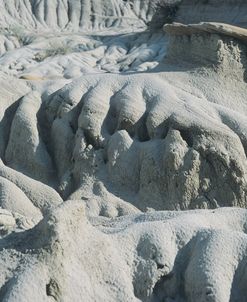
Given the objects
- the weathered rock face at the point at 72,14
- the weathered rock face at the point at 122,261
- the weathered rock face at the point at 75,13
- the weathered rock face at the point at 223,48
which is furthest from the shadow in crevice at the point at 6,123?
the weathered rock face at the point at 72,14

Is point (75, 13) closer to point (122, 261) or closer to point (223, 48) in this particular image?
point (223, 48)

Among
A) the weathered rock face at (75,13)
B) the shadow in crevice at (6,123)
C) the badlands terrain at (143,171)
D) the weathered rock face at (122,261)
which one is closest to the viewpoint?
the weathered rock face at (122,261)

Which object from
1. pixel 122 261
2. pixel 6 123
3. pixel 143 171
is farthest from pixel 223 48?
pixel 122 261

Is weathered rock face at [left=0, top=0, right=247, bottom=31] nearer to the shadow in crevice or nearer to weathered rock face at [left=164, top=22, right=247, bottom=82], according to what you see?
weathered rock face at [left=164, top=22, right=247, bottom=82]

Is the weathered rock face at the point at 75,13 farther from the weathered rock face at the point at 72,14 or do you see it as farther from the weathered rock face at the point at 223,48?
the weathered rock face at the point at 223,48

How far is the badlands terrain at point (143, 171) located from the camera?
648cm

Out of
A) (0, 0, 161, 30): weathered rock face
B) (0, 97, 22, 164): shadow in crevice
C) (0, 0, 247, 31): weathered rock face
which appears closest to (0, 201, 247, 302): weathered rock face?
(0, 97, 22, 164): shadow in crevice

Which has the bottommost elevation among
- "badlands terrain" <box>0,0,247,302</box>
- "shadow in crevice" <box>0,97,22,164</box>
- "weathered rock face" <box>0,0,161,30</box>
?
"weathered rock face" <box>0,0,161,30</box>

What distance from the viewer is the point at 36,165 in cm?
1260

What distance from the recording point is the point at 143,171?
38.9 feet

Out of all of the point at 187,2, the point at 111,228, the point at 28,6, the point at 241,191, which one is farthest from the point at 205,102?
the point at 28,6

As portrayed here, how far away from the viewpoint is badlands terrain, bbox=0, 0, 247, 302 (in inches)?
255

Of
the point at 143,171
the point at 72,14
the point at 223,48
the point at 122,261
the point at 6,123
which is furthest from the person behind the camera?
the point at 72,14

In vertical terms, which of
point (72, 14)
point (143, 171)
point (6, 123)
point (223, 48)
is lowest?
point (72, 14)
